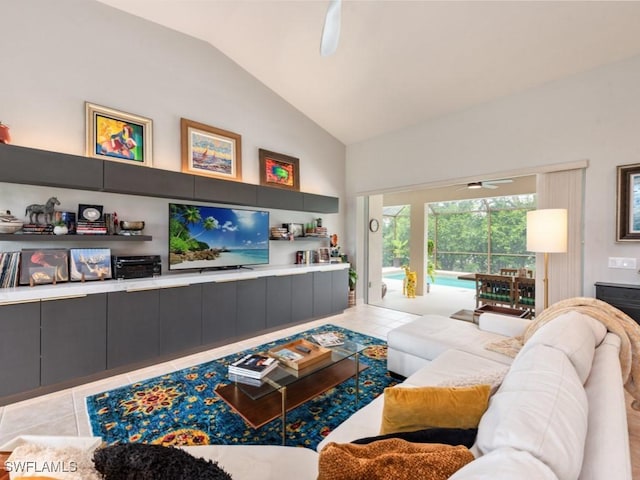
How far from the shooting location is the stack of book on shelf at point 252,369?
74.6 inches

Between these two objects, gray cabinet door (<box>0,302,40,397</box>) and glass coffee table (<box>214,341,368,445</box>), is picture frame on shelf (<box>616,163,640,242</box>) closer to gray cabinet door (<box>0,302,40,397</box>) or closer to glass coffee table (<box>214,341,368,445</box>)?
glass coffee table (<box>214,341,368,445</box>)

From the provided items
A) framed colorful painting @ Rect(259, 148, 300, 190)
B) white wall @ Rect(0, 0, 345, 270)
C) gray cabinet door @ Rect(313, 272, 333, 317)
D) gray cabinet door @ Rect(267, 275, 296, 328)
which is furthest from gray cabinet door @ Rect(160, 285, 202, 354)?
framed colorful painting @ Rect(259, 148, 300, 190)

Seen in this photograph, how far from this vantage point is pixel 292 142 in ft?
15.2

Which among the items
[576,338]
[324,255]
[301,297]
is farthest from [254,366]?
[324,255]

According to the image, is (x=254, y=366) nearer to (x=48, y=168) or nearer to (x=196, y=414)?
(x=196, y=414)

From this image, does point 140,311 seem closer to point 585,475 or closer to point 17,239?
point 17,239

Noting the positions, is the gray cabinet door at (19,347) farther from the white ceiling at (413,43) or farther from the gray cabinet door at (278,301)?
the white ceiling at (413,43)

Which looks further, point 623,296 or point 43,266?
point 623,296

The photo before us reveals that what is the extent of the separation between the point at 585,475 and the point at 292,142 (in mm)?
4627

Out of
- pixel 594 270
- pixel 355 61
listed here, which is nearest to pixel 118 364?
pixel 355 61

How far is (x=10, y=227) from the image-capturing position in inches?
93.0

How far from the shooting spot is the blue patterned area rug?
1856mm

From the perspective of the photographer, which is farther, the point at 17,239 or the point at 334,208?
the point at 334,208

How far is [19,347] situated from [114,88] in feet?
8.36
